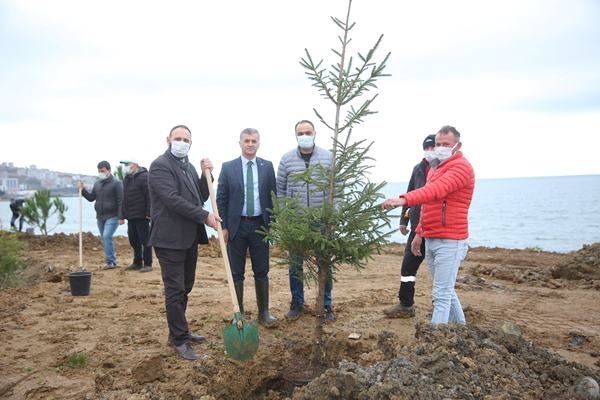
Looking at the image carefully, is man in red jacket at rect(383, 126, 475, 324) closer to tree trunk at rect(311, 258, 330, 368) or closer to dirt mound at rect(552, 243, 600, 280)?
tree trunk at rect(311, 258, 330, 368)

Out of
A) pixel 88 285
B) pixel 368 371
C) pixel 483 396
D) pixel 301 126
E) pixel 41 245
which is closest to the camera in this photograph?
pixel 483 396

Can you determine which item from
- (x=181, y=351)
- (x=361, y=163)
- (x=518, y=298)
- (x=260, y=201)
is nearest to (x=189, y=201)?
(x=260, y=201)

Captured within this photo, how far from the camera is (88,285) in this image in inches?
320

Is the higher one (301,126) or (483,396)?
(301,126)

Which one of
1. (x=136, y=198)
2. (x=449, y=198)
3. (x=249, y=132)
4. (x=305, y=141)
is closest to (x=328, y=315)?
(x=305, y=141)

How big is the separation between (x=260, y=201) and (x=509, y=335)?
10.1 ft

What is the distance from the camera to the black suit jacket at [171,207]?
5090mm

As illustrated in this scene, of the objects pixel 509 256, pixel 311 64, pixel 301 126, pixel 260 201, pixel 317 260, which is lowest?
pixel 509 256

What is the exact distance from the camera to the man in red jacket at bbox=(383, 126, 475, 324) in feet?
15.5

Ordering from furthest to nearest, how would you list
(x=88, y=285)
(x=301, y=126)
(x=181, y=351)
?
(x=88, y=285) < (x=301, y=126) < (x=181, y=351)

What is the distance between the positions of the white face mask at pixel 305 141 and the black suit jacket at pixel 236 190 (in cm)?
54

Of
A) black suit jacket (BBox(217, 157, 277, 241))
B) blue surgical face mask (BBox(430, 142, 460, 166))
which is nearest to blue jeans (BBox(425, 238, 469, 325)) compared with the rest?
blue surgical face mask (BBox(430, 142, 460, 166))

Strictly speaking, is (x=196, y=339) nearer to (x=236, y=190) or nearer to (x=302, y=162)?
(x=236, y=190)

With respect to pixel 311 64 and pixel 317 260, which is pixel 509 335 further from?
pixel 311 64
